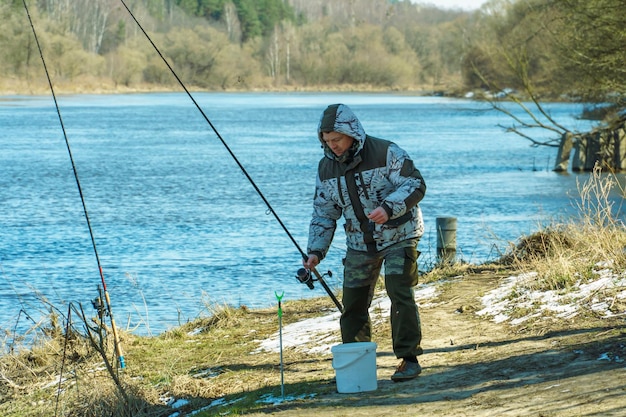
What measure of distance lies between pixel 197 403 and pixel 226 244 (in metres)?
8.69

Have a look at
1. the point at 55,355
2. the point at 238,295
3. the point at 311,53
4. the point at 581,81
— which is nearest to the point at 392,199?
the point at 55,355

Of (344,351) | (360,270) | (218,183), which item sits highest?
(360,270)

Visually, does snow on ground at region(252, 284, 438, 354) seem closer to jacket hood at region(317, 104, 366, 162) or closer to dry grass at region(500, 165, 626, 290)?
dry grass at region(500, 165, 626, 290)

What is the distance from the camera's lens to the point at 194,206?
63.0 feet

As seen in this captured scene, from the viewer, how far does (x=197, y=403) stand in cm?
592

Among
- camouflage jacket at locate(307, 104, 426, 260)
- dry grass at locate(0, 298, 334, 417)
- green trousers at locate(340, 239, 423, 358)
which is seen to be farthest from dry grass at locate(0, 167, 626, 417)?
camouflage jacket at locate(307, 104, 426, 260)

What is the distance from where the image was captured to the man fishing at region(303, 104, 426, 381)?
5188mm

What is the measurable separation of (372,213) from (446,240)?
5.03m

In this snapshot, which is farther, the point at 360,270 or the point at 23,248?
the point at 23,248

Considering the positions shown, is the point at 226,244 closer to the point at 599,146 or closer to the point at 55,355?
the point at 55,355

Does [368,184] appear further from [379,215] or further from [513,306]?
[513,306]

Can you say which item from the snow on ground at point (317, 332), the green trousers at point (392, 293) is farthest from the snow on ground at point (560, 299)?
the green trousers at point (392, 293)

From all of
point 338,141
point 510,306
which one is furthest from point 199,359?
point 338,141

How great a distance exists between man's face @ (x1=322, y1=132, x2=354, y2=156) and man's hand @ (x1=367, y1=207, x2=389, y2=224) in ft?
1.24
